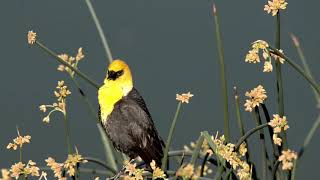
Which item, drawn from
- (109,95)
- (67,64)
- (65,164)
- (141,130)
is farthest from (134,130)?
(65,164)

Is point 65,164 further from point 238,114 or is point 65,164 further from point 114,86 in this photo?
point 114,86

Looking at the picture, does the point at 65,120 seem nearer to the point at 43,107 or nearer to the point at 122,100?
the point at 43,107

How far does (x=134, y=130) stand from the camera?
2.19m

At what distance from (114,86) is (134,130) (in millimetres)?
170

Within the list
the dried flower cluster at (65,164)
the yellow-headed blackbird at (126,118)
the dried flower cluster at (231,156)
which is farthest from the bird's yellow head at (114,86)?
the dried flower cluster at (231,156)

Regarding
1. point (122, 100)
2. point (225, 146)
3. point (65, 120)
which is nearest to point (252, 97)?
point (225, 146)

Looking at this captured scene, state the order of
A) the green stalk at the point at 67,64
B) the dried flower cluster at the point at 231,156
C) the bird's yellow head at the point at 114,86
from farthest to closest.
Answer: the bird's yellow head at the point at 114,86 < the green stalk at the point at 67,64 < the dried flower cluster at the point at 231,156

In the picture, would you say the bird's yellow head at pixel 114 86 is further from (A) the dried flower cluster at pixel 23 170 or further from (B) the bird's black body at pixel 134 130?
(A) the dried flower cluster at pixel 23 170

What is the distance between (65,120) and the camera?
5.37 ft

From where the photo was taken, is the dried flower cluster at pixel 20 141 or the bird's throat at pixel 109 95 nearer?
the dried flower cluster at pixel 20 141

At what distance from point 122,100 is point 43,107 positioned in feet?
1.80

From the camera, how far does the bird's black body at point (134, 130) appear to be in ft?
6.95

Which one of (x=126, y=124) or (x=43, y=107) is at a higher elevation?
(x=126, y=124)

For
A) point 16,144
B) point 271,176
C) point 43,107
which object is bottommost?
point 271,176
